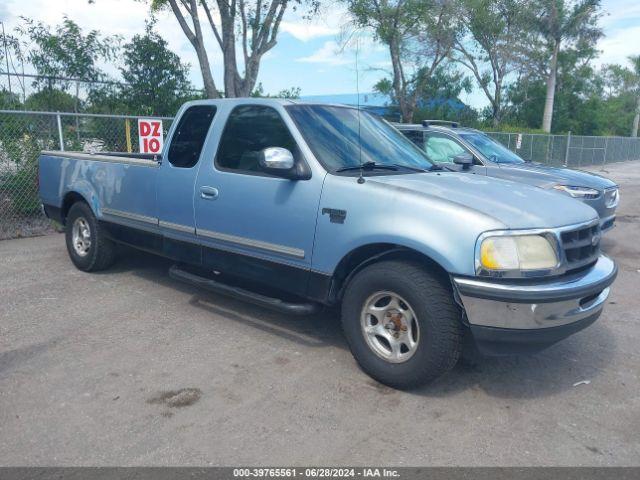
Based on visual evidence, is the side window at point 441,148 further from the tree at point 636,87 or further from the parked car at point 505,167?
the tree at point 636,87

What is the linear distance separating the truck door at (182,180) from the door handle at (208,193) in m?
Answer: 0.16

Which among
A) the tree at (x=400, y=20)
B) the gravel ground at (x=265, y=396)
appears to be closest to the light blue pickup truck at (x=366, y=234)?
Result: the gravel ground at (x=265, y=396)

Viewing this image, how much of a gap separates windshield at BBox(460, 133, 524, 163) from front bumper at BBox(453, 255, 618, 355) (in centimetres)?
552

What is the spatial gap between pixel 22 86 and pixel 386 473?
11.3 metres

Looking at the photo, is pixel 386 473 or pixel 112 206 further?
A: pixel 112 206

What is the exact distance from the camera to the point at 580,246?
3852mm

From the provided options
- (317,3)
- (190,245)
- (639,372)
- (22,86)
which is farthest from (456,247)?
(317,3)

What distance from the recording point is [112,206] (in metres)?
6.10

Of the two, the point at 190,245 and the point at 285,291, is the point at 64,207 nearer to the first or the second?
the point at 190,245

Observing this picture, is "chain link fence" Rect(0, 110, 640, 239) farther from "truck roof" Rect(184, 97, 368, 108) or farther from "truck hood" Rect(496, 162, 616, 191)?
"truck hood" Rect(496, 162, 616, 191)

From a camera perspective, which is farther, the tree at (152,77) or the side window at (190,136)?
the tree at (152,77)

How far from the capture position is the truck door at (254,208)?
4.34 m

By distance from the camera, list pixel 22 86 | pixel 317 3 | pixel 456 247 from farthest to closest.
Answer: pixel 317 3 < pixel 22 86 < pixel 456 247

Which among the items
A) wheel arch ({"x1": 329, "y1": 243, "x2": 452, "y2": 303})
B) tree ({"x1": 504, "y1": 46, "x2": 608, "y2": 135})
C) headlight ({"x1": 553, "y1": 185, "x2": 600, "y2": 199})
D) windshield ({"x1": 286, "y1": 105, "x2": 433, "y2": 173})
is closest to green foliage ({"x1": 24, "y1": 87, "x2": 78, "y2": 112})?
windshield ({"x1": 286, "y1": 105, "x2": 433, "y2": 173})
